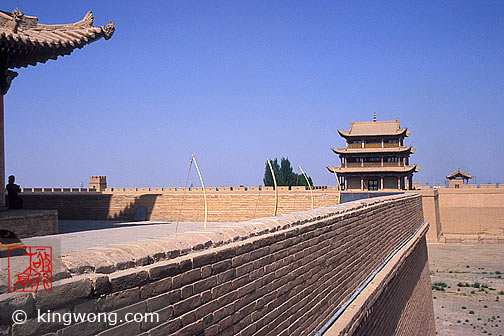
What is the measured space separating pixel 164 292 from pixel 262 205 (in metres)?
13.2

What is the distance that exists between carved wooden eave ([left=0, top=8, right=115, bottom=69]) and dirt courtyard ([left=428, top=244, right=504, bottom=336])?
15442mm

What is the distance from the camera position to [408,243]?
462 inches

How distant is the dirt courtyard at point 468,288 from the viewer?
17891 mm

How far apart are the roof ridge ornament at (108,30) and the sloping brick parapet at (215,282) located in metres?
8.36

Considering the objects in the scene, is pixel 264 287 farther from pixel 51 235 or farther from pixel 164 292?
pixel 51 235

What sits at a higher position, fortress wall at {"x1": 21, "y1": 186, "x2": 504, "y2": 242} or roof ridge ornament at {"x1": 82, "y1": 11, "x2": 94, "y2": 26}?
roof ridge ornament at {"x1": 82, "y1": 11, "x2": 94, "y2": 26}

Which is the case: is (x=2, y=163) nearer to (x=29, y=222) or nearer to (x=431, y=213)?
(x=29, y=222)

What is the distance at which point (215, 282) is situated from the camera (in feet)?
10.9

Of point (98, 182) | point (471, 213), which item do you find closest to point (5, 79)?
point (98, 182)

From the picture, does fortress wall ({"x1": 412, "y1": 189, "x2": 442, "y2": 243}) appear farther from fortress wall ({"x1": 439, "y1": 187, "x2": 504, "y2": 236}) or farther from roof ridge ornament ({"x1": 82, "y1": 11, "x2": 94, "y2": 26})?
roof ridge ornament ({"x1": 82, "y1": 11, "x2": 94, "y2": 26})

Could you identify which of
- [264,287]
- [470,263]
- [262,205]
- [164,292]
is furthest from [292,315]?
[470,263]

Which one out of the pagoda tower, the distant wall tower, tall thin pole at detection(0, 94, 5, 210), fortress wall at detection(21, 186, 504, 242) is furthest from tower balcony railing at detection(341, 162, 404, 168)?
tall thin pole at detection(0, 94, 5, 210)

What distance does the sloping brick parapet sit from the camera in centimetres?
228

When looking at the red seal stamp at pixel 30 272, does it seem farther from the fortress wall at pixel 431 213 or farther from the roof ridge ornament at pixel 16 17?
the fortress wall at pixel 431 213
